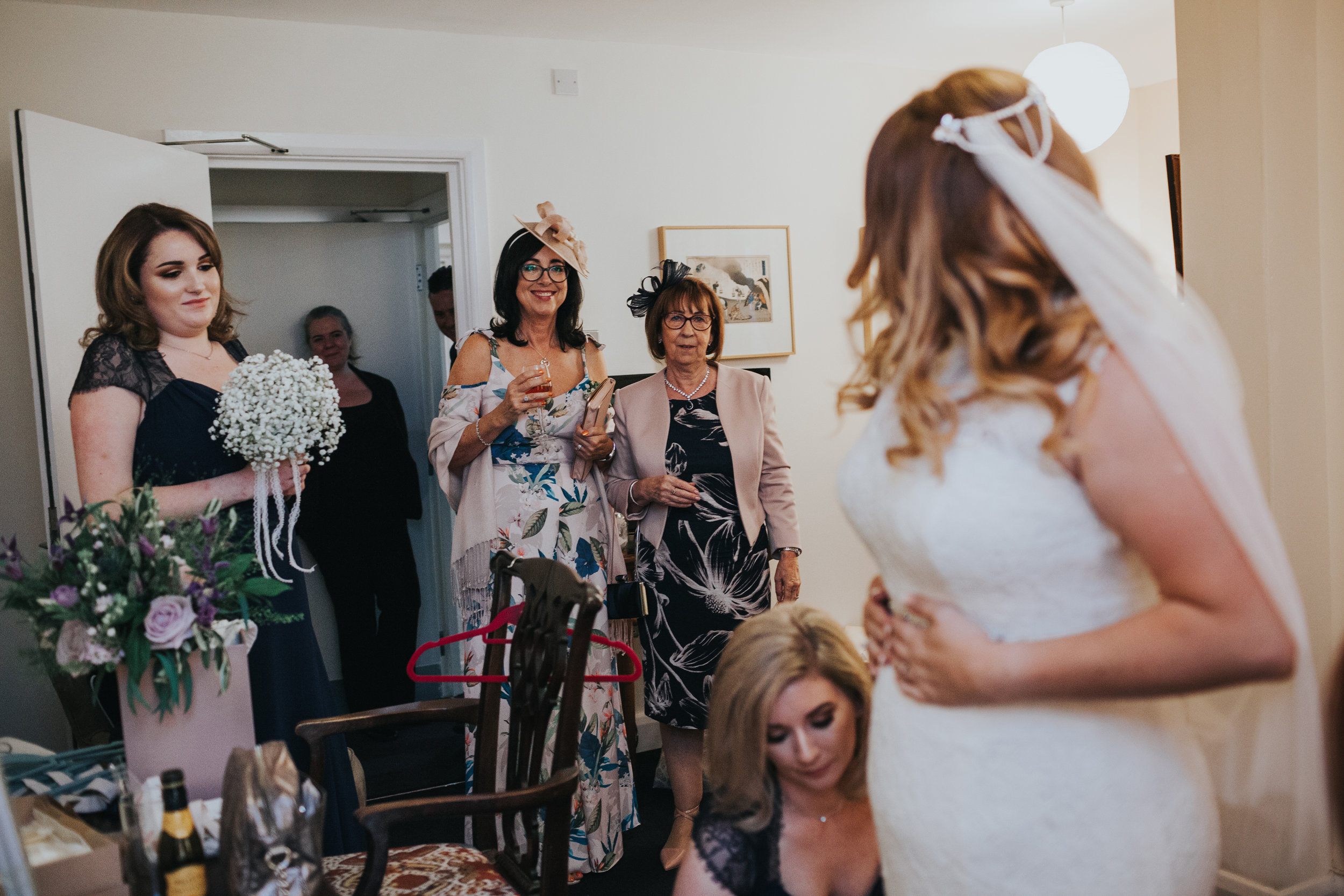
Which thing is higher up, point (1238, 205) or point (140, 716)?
point (1238, 205)

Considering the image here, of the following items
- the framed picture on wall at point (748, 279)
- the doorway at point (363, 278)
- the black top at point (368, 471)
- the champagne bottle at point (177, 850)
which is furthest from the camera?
the doorway at point (363, 278)

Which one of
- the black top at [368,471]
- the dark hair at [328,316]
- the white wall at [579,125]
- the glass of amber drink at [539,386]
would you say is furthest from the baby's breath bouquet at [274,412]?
the dark hair at [328,316]

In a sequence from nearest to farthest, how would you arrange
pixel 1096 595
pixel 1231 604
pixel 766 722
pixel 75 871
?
1. pixel 1231 604
2. pixel 1096 595
3. pixel 75 871
4. pixel 766 722

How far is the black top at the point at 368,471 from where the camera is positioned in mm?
4441

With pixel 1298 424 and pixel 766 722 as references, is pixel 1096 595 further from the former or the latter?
pixel 1298 424

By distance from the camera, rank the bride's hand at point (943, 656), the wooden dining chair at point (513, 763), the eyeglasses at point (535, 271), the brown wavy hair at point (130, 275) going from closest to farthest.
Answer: the bride's hand at point (943, 656) → the wooden dining chair at point (513, 763) → the brown wavy hair at point (130, 275) → the eyeglasses at point (535, 271)

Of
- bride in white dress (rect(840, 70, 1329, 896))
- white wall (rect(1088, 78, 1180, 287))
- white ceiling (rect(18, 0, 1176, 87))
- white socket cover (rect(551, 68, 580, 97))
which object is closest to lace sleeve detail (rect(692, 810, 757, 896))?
bride in white dress (rect(840, 70, 1329, 896))

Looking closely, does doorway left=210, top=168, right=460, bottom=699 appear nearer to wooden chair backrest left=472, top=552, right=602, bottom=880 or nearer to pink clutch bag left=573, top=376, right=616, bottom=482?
pink clutch bag left=573, top=376, right=616, bottom=482

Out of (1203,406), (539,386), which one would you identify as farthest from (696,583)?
(1203,406)

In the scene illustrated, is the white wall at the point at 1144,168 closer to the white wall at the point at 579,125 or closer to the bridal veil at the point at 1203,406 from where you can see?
the white wall at the point at 579,125

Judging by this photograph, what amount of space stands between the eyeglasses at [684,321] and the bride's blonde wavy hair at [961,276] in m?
1.89

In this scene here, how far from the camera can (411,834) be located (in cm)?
335

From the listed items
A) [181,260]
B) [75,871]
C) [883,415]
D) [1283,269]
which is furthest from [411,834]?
[1283,269]

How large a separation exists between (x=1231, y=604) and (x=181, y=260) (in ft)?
6.77
